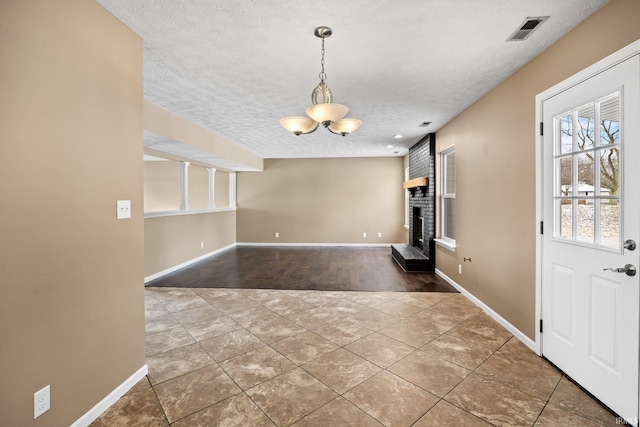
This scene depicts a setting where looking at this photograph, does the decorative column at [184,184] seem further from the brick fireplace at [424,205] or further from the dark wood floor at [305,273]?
the brick fireplace at [424,205]

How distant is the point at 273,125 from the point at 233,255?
11.8 feet

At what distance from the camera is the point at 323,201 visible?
8102mm

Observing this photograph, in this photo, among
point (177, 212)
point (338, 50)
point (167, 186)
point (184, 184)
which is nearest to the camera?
point (338, 50)

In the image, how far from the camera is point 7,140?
125 centimetres

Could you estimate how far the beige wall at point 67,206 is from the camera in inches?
50.3

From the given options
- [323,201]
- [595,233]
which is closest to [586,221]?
[595,233]

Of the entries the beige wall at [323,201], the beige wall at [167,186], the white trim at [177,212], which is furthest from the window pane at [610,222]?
the beige wall at [167,186]

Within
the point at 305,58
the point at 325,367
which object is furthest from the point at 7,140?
the point at 325,367

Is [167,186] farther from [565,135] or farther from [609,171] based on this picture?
[609,171]

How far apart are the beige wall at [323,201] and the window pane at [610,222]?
20.0ft

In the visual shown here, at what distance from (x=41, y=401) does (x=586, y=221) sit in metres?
3.41

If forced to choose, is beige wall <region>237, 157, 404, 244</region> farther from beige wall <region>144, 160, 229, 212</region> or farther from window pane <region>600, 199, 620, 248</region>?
window pane <region>600, 199, 620, 248</region>

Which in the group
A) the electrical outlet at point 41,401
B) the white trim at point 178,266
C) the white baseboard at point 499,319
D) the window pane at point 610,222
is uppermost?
the window pane at point 610,222

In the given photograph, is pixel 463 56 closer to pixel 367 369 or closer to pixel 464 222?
pixel 464 222
